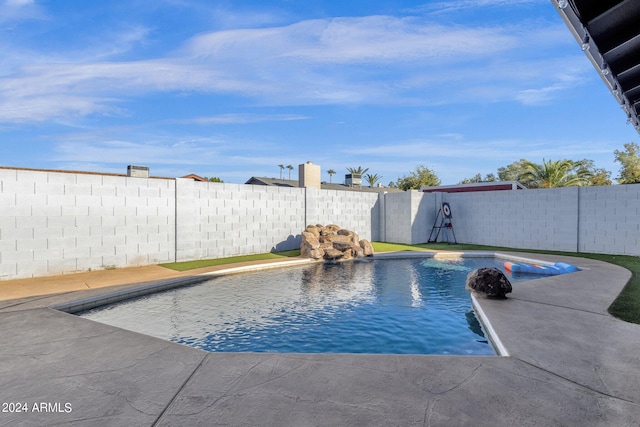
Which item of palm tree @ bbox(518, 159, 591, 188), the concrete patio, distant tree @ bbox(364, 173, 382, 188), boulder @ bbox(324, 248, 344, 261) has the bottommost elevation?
boulder @ bbox(324, 248, 344, 261)

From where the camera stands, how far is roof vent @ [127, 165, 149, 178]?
11289mm

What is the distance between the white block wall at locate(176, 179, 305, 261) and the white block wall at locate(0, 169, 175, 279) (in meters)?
0.54

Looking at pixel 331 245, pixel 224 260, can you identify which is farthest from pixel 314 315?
pixel 331 245

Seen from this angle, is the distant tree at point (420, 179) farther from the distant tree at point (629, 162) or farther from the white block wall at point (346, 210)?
the white block wall at point (346, 210)

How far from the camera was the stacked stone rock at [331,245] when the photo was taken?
1234cm

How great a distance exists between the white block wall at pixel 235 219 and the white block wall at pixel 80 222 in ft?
1.77

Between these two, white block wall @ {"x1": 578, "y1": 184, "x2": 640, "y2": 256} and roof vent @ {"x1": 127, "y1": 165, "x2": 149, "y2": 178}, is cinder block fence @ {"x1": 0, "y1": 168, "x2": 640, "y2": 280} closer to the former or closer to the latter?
white block wall @ {"x1": 578, "y1": 184, "x2": 640, "y2": 256}

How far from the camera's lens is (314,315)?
19.9 feet

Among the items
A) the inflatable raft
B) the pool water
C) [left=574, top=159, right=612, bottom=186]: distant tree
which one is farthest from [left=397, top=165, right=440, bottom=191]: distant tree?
the pool water

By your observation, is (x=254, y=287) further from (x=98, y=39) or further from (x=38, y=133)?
(x=38, y=133)

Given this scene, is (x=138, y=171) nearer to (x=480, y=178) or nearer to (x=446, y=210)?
(x=446, y=210)

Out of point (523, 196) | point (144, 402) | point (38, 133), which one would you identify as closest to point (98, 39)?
point (38, 133)

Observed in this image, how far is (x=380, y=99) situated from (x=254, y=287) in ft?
48.2

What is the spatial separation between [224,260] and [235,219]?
Answer: 1.72m
